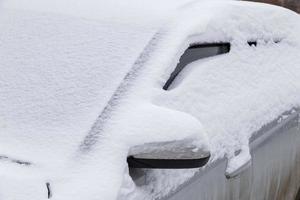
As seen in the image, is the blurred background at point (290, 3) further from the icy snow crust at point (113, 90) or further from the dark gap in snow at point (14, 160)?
the dark gap in snow at point (14, 160)

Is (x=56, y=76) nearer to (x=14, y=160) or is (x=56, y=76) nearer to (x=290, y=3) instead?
(x=14, y=160)

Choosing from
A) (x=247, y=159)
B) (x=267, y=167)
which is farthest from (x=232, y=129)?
(x=267, y=167)

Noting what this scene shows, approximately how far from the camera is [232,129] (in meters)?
2.24

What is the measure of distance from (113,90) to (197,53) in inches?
18.9

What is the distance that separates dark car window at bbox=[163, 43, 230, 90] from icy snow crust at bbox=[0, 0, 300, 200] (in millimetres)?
31

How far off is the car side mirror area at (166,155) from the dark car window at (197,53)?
0.34m

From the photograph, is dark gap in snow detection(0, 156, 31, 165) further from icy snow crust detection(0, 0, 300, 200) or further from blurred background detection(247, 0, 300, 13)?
blurred background detection(247, 0, 300, 13)

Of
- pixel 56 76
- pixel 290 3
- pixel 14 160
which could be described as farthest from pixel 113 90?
pixel 290 3

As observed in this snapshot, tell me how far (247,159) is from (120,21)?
0.81 meters

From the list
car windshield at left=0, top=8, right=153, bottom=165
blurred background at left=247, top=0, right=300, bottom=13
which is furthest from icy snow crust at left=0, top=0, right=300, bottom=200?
blurred background at left=247, top=0, right=300, bottom=13

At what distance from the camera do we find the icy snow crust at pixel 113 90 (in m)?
1.72

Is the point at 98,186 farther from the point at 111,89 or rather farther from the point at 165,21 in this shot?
the point at 165,21

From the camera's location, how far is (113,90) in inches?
74.7

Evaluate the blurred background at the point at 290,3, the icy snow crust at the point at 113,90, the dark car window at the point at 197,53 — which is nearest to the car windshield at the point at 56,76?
the icy snow crust at the point at 113,90
